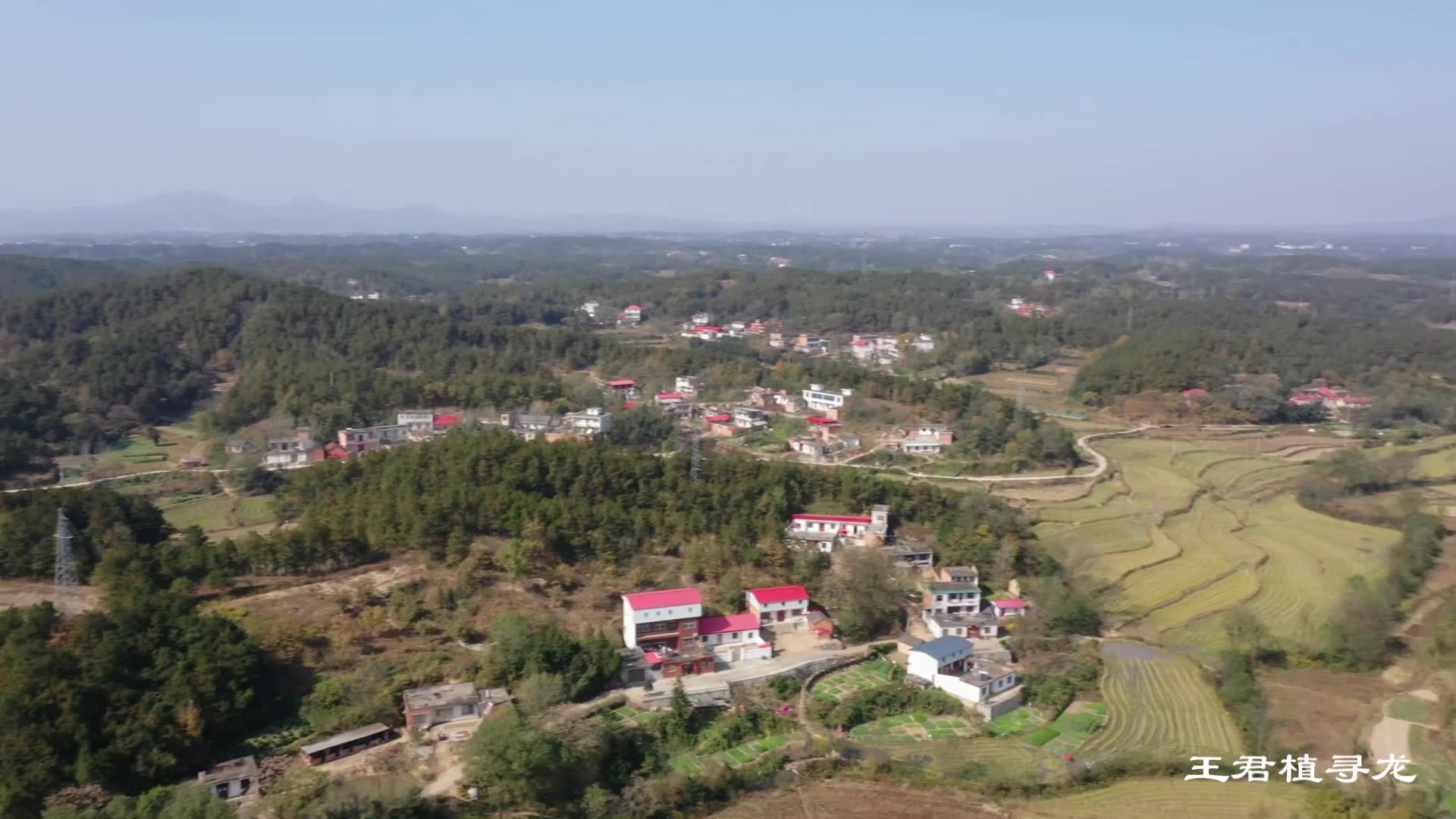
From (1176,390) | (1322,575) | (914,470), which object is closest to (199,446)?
(914,470)

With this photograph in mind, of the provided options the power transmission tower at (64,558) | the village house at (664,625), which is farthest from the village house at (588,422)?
the power transmission tower at (64,558)

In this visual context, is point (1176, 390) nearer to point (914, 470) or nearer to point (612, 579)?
point (914, 470)

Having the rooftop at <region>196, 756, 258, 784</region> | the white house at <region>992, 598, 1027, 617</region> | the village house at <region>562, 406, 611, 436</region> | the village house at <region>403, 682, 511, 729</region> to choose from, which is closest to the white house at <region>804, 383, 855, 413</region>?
the village house at <region>562, 406, 611, 436</region>

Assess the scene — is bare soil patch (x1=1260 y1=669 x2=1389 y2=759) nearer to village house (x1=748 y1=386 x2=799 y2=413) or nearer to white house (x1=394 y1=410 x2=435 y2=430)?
village house (x1=748 y1=386 x2=799 y2=413)

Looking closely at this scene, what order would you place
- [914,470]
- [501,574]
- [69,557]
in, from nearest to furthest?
[69,557] < [501,574] < [914,470]

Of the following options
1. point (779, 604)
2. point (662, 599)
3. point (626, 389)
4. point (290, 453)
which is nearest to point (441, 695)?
point (662, 599)
